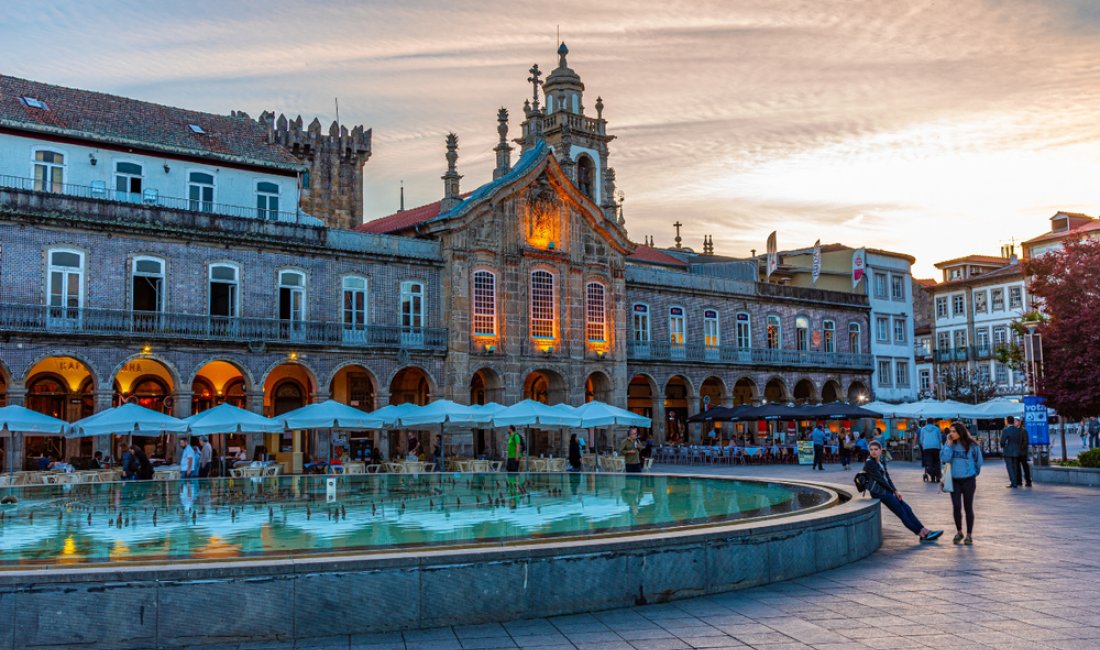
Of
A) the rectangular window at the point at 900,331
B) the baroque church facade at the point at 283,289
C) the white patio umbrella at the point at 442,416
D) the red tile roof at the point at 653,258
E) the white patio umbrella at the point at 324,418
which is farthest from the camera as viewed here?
A: the rectangular window at the point at 900,331

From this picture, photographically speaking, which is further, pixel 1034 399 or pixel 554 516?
pixel 1034 399

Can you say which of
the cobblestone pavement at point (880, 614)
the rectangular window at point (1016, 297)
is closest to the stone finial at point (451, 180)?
the cobblestone pavement at point (880, 614)

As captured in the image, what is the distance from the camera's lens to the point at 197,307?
32688 mm

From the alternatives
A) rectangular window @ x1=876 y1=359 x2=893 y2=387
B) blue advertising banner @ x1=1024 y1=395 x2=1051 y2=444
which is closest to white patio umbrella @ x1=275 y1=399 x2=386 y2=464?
blue advertising banner @ x1=1024 y1=395 x2=1051 y2=444

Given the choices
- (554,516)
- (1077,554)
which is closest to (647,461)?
(554,516)

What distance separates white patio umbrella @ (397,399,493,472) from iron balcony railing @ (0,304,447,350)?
6.01 m

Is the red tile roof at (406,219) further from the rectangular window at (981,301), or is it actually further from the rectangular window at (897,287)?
the rectangular window at (981,301)

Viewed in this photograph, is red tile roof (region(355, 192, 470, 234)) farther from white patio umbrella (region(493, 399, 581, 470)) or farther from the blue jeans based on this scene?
the blue jeans

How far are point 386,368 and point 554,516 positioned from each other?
2270 cm

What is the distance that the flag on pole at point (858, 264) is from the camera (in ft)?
188

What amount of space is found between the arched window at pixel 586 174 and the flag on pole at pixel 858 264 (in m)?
15.1

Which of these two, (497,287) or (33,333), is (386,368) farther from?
(33,333)

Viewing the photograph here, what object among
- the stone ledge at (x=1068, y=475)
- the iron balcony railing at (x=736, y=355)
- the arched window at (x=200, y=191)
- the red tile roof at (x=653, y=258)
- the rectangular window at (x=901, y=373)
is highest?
the red tile roof at (x=653, y=258)

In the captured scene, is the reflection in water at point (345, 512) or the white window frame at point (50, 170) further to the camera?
the white window frame at point (50, 170)
